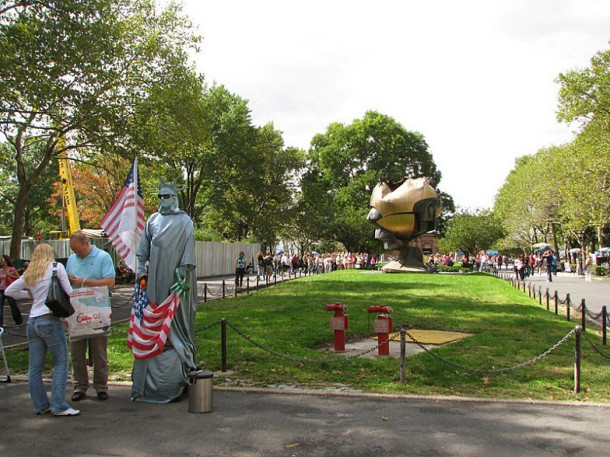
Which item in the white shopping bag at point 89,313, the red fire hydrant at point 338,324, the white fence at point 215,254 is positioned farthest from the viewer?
the white fence at point 215,254

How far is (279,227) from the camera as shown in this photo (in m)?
54.7

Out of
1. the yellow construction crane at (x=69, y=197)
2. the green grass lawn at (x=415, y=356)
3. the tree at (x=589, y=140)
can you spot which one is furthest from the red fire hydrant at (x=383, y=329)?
the tree at (x=589, y=140)

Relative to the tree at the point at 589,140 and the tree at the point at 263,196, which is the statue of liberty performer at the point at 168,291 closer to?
Result: the tree at the point at 589,140

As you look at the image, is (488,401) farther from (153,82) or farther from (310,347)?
(153,82)

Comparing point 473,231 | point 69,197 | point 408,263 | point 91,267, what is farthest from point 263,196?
point 91,267

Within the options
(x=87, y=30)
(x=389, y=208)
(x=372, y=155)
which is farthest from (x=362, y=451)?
(x=372, y=155)

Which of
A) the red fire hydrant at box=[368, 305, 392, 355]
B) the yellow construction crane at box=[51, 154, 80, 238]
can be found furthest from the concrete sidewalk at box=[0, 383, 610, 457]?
the yellow construction crane at box=[51, 154, 80, 238]

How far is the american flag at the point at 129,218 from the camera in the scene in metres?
9.48

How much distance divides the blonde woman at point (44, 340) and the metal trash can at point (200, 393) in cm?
125

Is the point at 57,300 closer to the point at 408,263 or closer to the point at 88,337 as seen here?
the point at 88,337

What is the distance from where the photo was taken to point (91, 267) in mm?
6953

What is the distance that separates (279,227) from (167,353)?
157ft

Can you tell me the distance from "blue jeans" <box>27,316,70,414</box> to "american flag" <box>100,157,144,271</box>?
3.04m

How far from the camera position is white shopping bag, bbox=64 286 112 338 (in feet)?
22.0
